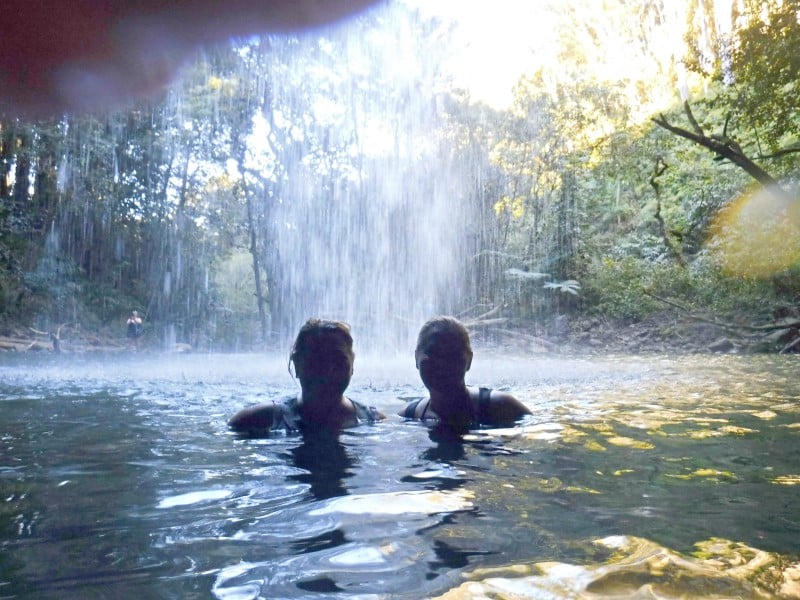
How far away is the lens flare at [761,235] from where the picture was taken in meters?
12.7

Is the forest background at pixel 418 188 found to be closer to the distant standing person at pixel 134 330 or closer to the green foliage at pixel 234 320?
the green foliage at pixel 234 320

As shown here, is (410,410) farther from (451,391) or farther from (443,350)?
(443,350)

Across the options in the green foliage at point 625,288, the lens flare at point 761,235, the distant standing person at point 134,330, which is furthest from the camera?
the distant standing person at point 134,330

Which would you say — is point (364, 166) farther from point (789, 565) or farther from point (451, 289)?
point (789, 565)

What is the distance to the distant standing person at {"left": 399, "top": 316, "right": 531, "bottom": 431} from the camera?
3869 mm

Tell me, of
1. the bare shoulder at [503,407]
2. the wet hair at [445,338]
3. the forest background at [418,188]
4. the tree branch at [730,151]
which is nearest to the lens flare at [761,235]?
the forest background at [418,188]

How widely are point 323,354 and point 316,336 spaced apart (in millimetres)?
119

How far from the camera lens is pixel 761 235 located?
13.5 metres

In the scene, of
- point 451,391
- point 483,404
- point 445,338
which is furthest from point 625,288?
point 445,338

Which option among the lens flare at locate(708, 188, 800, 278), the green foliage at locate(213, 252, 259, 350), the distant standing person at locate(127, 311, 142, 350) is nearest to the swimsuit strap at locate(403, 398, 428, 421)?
the lens flare at locate(708, 188, 800, 278)

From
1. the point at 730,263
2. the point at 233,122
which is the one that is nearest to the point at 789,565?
the point at 730,263

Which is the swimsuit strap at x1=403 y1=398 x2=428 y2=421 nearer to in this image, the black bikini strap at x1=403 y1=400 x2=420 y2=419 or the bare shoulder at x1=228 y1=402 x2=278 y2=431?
the black bikini strap at x1=403 y1=400 x2=420 y2=419

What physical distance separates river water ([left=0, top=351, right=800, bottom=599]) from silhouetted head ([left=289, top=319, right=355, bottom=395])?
1.27 feet

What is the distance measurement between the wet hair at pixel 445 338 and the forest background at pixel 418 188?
1215 cm
